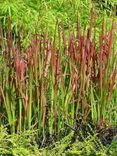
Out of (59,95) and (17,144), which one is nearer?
(17,144)

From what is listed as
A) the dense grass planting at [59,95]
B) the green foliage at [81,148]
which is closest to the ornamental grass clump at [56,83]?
the dense grass planting at [59,95]

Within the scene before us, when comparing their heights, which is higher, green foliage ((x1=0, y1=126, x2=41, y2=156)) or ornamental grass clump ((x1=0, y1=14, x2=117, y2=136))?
ornamental grass clump ((x1=0, y1=14, x2=117, y2=136))

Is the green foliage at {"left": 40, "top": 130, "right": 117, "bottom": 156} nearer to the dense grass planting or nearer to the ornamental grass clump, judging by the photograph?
the dense grass planting

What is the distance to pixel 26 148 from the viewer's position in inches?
91.9

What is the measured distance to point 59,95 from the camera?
246 centimetres

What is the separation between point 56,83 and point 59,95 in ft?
0.37

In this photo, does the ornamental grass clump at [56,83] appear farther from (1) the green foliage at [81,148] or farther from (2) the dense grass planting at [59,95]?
(1) the green foliage at [81,148]

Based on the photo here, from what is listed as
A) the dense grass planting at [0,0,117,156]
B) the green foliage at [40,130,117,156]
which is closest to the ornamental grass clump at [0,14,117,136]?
the dense grass planting at [0,0,117,156]

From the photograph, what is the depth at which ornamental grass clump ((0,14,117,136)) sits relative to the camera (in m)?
2.36

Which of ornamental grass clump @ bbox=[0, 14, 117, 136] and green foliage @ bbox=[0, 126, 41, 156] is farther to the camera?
ornamental grass clump @ bbox=[0, 14, 117, 136]

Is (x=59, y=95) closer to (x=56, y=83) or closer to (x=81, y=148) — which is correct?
(x=56, y=83)

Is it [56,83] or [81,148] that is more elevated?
[56,83]

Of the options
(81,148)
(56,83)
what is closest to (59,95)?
(56,83)

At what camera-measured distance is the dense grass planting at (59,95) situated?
91.7 inches
